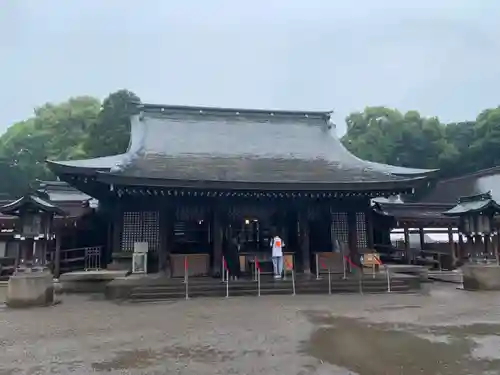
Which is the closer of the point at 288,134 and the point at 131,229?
the point at 131,229

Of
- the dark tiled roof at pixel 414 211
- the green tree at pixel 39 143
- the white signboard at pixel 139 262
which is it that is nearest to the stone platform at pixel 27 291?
the white signboard at pixel 139 262

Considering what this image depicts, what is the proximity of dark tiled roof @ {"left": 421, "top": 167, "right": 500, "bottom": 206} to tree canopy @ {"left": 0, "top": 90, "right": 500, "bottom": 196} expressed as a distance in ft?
24.2

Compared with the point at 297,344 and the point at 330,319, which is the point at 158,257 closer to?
the point at 330,319

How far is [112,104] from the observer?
91.7 feet

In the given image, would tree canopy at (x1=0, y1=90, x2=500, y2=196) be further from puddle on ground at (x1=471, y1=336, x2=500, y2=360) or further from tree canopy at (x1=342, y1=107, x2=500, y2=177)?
puddle on ground at (x1=471, y1=336, x2=500, y2=360)

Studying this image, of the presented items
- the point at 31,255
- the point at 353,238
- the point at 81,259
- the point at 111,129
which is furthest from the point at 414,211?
the point at 111,129

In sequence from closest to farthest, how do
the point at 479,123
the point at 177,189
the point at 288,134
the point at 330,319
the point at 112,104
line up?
the point at 330,319
the point at 177,189
the point at 288,134
the point at 112,104
the point at 479,123

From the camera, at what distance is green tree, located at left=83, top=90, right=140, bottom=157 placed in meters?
26.3

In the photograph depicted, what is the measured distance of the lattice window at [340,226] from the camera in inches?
528

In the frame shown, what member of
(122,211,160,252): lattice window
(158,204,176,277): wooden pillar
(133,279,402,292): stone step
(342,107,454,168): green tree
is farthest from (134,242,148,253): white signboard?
(342,107,454,168): green tree

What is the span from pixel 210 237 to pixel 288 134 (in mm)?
6103

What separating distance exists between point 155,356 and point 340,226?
31.6 ft

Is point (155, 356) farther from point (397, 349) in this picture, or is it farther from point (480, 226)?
point (480, 226)

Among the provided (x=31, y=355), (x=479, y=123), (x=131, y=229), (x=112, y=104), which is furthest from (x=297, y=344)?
(x=479, y=123)
